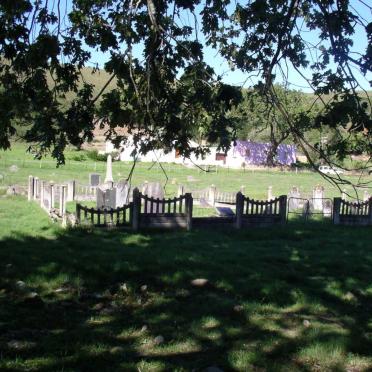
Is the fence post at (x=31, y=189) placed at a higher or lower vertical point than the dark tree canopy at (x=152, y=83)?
lower

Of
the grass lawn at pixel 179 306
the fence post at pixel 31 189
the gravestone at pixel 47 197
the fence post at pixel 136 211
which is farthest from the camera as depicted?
the fence post at pixel 31 189

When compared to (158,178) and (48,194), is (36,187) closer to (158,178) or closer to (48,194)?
(48,194)

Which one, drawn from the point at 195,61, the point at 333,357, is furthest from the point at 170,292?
the point at 195,61

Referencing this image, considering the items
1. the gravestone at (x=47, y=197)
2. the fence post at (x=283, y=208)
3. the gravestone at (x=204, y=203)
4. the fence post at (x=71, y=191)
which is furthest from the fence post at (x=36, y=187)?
the fence post at (x=283, y=208)

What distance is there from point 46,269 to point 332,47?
551 centimetres

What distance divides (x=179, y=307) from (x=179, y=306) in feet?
0.13

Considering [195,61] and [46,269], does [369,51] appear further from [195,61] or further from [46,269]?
[46,269]

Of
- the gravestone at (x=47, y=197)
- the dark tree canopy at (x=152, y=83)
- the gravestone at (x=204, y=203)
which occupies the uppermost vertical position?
the dark tree canopy at (x=152, y=83)

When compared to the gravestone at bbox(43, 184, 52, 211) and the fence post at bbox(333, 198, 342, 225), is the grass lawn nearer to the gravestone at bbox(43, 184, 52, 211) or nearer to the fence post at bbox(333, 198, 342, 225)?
the gravestone at bbox(43, 184, 52, 211)

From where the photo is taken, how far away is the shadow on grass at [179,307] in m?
4.82

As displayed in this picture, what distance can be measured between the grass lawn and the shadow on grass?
2cm

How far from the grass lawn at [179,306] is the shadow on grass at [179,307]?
2 cm

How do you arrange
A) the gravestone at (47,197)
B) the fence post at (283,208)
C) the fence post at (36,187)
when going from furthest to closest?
the fence post at (36,187), the gravestone at (47,197), the fence post at (283,208)

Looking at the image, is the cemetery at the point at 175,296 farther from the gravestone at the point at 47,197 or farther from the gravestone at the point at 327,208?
the gravestone at the point at 327,208
